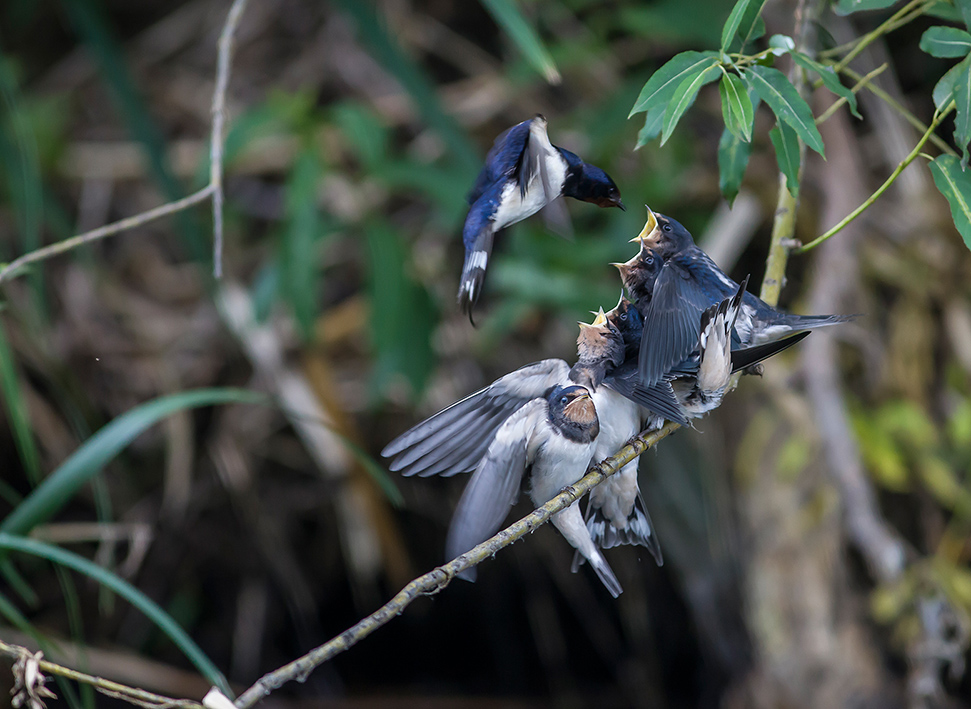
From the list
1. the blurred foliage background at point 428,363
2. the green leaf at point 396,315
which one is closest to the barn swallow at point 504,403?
the blurred foliage background at point 428,363

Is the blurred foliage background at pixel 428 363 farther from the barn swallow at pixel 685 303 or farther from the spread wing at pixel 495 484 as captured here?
the spread wing at pixel 495 484

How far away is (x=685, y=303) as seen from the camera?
0.98 m

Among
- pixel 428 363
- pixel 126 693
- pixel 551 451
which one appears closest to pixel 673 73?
pixel 551 451

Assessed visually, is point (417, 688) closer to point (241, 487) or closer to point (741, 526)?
point (241, 487)

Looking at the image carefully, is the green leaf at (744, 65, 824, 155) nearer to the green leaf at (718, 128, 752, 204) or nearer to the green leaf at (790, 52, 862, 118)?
the green leaf at (790, 52, 862, 118)

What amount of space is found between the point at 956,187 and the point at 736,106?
A: 9.8 inches

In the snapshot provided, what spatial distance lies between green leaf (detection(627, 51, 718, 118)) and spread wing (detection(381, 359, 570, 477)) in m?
0.36

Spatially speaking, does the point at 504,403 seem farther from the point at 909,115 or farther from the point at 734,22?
the point at 909,115

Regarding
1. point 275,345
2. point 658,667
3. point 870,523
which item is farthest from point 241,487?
point 870,523

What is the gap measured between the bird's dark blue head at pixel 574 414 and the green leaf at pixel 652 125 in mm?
342

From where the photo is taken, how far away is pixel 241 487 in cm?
282

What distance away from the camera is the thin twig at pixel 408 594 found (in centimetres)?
71

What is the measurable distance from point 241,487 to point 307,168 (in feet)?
3.61

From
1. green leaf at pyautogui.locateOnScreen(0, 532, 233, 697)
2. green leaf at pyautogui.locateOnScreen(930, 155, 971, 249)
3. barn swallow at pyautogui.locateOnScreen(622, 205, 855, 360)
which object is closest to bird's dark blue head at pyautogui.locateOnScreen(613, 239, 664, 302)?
barn swallow at pyautogui.locateOnScreen(622, 205, 855, 360)
